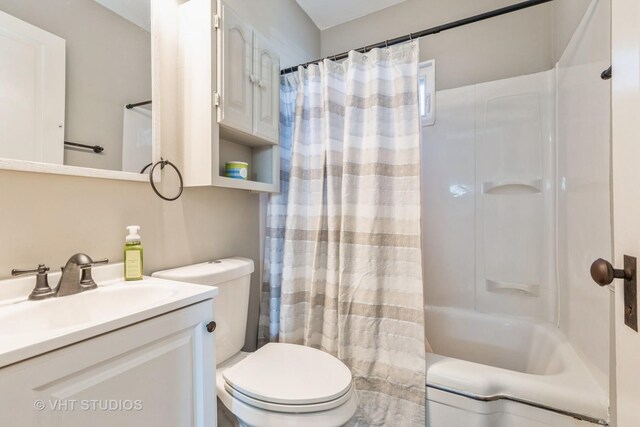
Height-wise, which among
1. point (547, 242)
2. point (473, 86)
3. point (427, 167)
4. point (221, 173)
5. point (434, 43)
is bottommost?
point (547, 242)

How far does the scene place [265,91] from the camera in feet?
4.64

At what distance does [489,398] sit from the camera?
1038 mm

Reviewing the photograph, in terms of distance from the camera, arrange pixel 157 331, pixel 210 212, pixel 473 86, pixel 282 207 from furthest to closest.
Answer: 1. pixel 473 86
2. pixel 282 207
3. pixel 210 212
4. pixel 157 331

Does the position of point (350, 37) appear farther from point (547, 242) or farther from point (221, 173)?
point (547, 242)

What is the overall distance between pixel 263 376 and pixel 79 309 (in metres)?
0.61

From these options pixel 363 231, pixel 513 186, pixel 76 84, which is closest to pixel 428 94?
pixel 513 186

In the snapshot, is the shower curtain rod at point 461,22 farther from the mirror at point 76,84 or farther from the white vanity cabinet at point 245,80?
the mirror at point 76,84

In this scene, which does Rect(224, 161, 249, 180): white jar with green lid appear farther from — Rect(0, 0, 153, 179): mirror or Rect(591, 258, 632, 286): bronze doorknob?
Rect(591, 258, 632, 286): bronze doorknob

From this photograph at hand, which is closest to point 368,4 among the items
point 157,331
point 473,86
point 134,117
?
point 473,86

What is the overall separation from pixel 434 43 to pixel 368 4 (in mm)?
556

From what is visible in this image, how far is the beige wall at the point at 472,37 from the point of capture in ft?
5.57

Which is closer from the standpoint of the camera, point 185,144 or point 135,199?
point 135,199

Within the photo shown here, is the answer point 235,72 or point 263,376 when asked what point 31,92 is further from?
point 263,376

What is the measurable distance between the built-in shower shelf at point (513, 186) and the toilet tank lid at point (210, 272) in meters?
1.50
